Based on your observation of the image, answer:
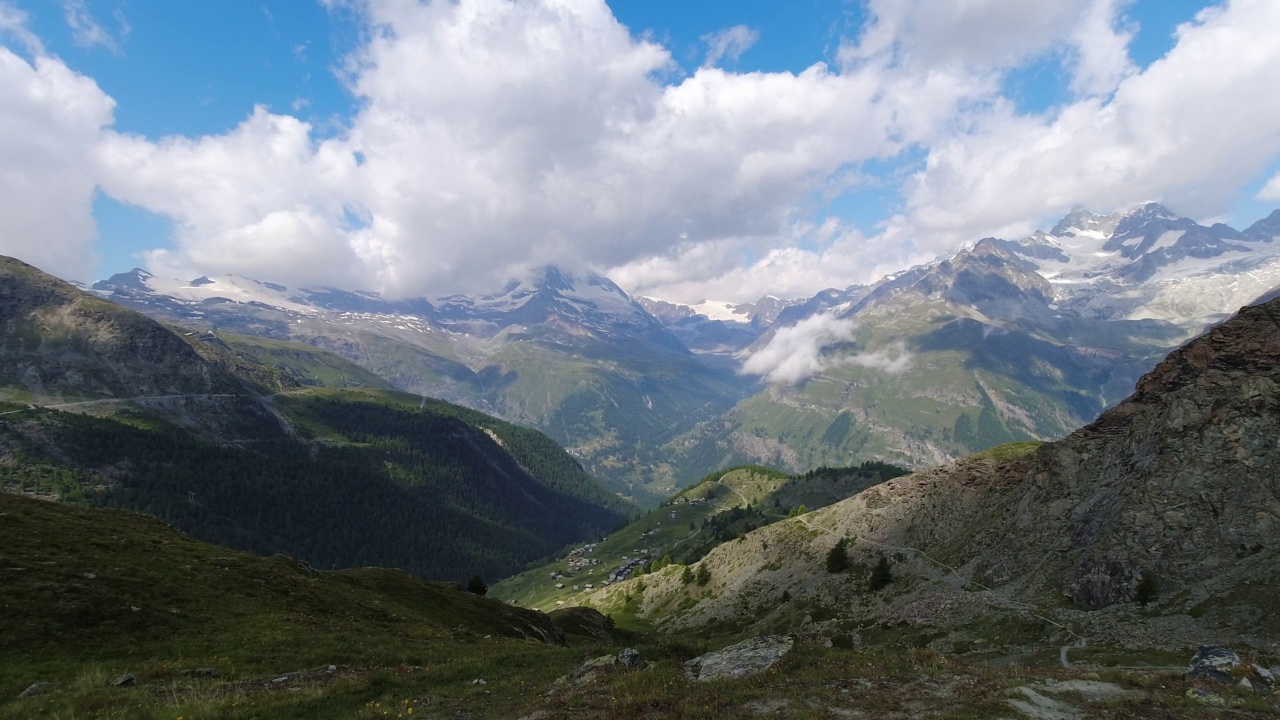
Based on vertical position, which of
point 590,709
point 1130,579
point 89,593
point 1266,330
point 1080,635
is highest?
point 1266,330

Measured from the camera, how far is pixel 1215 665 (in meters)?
26.1

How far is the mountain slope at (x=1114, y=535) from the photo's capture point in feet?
183

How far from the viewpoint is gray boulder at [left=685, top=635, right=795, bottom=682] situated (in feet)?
87.0

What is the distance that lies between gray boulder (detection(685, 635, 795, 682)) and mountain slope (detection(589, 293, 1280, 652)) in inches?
1654

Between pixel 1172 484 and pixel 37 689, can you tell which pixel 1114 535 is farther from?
pixel 37 689

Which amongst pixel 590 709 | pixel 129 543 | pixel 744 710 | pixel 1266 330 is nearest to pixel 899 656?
pixel 744 710

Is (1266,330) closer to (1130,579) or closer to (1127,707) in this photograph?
(1130,579)

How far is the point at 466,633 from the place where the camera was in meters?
52.9

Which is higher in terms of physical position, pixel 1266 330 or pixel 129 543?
pixel 1266 330

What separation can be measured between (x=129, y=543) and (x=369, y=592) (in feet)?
67.7

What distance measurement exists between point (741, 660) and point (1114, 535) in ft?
207

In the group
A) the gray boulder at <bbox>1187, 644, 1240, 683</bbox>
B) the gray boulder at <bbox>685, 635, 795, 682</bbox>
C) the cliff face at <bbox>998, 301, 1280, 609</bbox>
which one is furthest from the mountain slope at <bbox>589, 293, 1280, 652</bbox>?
the gray boulder at <bbox>685, 635, 795, 682</bbox>

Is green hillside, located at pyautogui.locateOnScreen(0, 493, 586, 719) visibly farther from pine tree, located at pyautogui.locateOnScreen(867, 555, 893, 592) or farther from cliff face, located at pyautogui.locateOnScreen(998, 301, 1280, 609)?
pine tree, located at pyautogui.locateOnScreen(867, 555, 893, 592)

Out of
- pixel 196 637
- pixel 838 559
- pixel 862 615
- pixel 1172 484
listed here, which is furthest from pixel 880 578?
pixel 196 637
